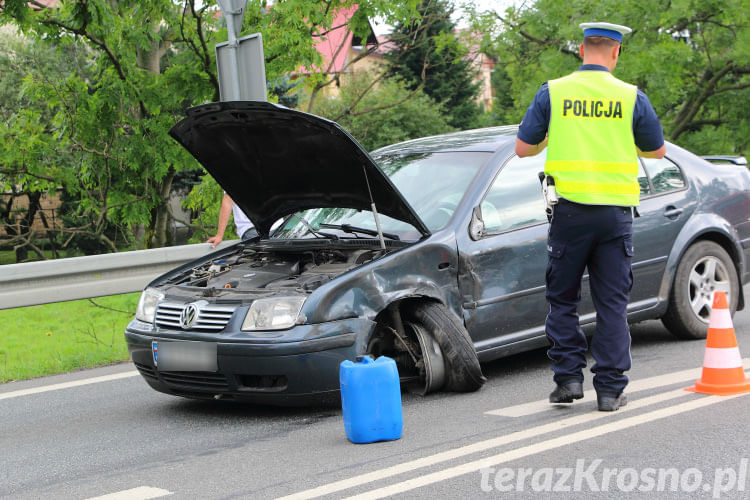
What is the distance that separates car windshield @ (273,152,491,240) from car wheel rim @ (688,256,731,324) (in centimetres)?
189

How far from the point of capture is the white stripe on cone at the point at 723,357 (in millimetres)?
5125

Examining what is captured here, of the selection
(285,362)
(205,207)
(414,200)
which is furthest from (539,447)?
(205,207)

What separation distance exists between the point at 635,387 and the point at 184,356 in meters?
2.55

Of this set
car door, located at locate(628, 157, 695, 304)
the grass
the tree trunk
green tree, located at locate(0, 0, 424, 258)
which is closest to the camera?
car door, located at locate(628, 157, 695, 304)

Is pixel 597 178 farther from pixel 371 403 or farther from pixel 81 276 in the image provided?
pixel 81 276

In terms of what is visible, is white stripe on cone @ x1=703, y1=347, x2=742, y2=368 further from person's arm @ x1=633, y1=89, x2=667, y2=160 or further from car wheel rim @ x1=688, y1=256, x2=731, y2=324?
car wheel rim @ x1=688, y1=256, x2=731, y2=324

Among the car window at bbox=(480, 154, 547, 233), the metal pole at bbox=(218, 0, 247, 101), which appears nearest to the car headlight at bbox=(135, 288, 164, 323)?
the car window at bbox=(480, 154, 547, 233)

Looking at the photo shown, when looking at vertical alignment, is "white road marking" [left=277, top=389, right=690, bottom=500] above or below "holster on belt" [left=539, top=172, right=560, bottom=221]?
below

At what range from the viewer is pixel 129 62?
32.1 feet

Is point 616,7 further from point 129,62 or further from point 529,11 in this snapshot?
point 129,62

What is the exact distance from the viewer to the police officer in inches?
189

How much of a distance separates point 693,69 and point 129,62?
1418cm

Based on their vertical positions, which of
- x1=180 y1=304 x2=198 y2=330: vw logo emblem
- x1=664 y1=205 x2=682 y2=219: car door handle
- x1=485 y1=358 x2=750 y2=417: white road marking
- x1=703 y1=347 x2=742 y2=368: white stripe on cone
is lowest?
x1=485 y1=358 x2=750 y2=417: white road marking

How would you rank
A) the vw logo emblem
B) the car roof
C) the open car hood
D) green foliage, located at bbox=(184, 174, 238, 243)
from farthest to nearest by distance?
green foliage, located at bbox=(184, 174, 238, 243) < the car roof < the open car hood < the vw logo emblem
